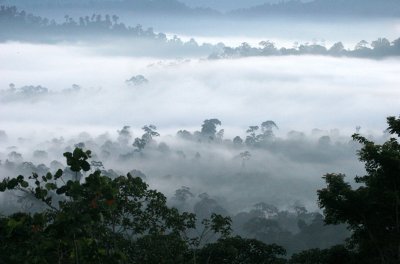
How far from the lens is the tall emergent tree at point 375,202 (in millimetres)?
18484

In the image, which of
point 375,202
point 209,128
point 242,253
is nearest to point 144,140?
point 209,128

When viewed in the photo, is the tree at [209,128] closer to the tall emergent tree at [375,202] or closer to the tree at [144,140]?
the tree at [144,140]

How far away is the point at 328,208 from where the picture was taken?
769 inches

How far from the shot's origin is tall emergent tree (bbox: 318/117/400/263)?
18.5m

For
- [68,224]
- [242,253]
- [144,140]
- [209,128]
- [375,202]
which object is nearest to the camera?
[68,224]

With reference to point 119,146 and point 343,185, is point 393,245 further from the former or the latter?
point 119,146

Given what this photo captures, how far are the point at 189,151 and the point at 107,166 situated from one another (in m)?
31.9

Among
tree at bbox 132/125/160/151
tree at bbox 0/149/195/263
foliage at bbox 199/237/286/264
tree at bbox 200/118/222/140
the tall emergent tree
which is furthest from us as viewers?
tree at bbox 200/118/222/140

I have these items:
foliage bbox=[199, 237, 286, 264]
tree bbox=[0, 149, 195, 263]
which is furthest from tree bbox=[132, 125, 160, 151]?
tree bbox=[0, 149, 195, 263]

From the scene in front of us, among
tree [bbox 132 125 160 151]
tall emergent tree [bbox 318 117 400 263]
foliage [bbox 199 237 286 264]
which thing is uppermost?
tall emergent tree [bbox 318 117 400 263]

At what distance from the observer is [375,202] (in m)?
18.4

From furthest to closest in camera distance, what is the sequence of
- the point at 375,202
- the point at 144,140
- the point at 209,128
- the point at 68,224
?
the point at 209,128
the point at 144,140
the point at 375,202
the point at 68,224

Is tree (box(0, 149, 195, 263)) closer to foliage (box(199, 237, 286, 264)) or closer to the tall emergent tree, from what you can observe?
the tall emergent tree

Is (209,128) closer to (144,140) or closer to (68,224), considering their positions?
(144,140)
